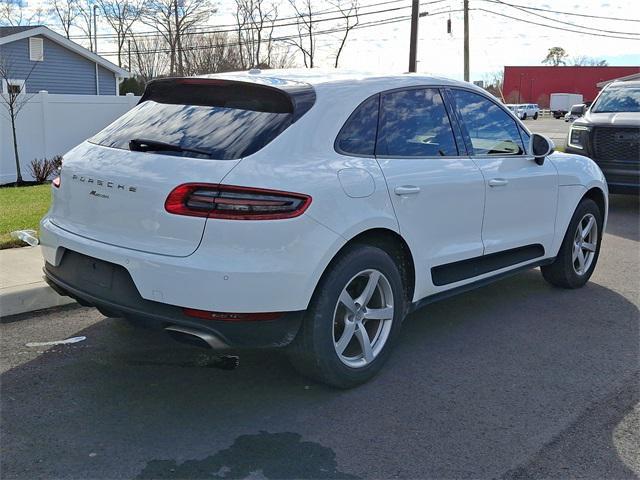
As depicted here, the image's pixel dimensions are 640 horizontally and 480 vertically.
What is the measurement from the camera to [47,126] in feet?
51.7

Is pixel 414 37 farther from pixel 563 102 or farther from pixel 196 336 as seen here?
pixel 563 102

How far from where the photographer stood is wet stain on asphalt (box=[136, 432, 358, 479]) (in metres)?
3.04

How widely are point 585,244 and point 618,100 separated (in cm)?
633

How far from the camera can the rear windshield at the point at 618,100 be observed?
36.7 feet

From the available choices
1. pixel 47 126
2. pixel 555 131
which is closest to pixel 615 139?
pixel 47 126

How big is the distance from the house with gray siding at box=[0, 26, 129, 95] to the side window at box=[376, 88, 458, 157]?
73.6 ft

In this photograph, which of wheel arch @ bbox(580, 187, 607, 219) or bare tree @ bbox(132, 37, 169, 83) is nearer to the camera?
wheel arch @ bbox(580, 187, 607, 219)

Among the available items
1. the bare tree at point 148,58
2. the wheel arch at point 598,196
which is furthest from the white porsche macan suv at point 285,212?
the bare tree at point 148,58

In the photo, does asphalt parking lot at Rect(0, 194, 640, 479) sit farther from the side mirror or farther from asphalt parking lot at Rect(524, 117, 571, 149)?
asphalt parking lot at Rect(524, 117, 571, 149)

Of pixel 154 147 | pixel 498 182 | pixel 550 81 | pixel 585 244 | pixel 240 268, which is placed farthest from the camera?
pixel 550 81

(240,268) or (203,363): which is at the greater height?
(240,268)

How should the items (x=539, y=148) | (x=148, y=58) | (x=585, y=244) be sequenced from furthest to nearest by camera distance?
(x=148, y=58), (x=585, y=244), (x=539, y=148)

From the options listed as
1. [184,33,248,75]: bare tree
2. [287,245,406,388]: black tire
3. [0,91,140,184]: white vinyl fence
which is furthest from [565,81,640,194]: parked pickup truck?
[184,33,248,75]: bare tree

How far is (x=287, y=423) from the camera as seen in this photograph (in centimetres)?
355
